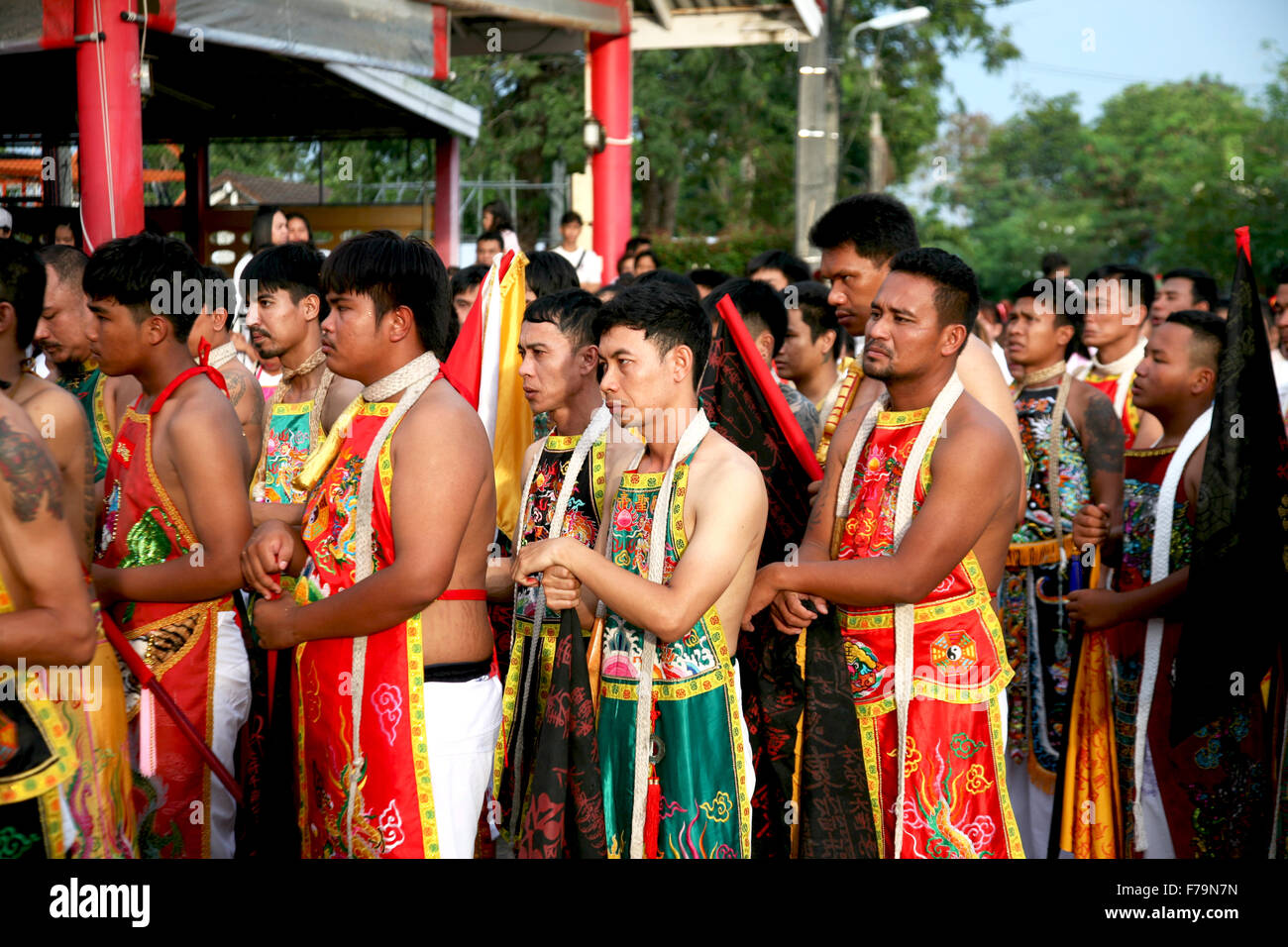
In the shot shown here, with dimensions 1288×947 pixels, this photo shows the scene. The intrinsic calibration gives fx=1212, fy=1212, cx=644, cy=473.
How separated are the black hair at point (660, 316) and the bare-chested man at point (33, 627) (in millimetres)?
1382

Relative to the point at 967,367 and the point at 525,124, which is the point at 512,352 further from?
the point at 525,124

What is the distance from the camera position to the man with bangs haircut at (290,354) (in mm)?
4582

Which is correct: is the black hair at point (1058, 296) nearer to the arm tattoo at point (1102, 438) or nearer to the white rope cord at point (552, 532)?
the arm tattoo at point (1102, 438)

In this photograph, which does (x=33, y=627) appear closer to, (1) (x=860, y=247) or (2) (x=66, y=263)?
(2) (x=66, y=263)

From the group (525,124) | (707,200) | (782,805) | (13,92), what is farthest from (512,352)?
(707,200)

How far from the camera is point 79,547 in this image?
8.54 feet

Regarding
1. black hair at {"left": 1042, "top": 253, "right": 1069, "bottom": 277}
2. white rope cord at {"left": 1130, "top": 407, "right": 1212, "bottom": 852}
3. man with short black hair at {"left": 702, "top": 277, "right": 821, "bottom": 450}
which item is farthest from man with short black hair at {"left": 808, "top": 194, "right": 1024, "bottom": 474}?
black hair at {"left": 1042, "top": 253, "right": 1069, "bottom": 277}

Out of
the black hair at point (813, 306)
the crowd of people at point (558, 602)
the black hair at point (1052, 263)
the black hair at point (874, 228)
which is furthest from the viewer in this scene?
the black hair at point (1052, 263)

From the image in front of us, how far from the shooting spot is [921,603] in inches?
127

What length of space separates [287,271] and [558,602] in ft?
7.72

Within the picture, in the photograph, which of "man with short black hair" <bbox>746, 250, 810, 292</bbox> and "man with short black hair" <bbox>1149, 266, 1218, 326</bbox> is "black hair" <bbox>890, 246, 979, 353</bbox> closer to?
"man with short black hair" <bbox>746, 250, 810, 292</bbox>

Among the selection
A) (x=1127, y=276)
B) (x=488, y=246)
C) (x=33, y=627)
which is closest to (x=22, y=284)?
(x=33, y=627)

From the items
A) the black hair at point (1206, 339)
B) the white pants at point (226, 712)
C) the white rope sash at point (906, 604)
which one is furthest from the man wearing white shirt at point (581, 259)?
the white rope sash at point (906, 604)
